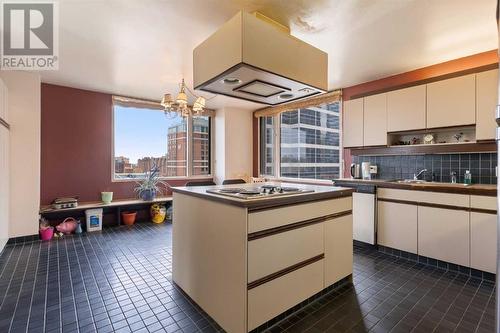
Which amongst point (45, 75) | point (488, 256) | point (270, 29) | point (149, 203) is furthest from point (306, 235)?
point (45, 75)

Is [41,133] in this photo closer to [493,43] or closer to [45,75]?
[45,75]

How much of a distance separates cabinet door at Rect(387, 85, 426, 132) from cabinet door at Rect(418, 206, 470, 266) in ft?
3.60

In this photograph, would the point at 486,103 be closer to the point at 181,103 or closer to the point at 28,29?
the point at 181,103

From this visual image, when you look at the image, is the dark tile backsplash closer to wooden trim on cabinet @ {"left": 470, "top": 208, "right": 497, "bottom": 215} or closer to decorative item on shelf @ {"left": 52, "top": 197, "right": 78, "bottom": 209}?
wooden trim on cabinet @ {"left": 470, "top": 208, "right": 497, "bottom": 215}

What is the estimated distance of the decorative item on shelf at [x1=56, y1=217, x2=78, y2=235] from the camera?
4.01 metres

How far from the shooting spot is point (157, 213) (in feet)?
15.9

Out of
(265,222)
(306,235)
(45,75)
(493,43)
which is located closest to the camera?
(265,222)

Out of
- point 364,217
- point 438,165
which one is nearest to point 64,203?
point 364,217

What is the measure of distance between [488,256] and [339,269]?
1.54m

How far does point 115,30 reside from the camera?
2477 mm

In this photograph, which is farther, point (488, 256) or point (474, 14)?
point (488, 256)

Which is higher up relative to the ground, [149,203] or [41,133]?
[41,133]

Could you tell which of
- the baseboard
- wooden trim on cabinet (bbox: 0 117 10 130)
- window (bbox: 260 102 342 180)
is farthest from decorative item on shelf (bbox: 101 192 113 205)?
the baseboard

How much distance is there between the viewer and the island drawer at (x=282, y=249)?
1.66 m
